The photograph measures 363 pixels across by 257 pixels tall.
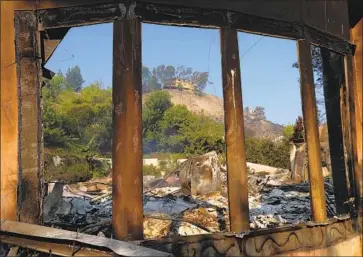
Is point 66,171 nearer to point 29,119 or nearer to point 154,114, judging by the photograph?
point 154,114

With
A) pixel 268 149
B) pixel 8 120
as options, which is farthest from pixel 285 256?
pixel 268 149

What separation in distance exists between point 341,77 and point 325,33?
3.12ft

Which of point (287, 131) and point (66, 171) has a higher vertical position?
point (287, 131)

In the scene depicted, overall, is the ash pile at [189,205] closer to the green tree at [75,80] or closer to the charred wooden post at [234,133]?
the charred wooden post at [234,133]

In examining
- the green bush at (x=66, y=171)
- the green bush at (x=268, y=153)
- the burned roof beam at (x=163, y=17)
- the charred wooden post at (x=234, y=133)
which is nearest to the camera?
the burned roof beam at (x=163, y=17)

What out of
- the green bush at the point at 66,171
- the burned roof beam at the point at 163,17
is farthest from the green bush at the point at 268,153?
the burned roof beam at the point at 163,17

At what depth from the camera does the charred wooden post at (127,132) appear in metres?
4.48

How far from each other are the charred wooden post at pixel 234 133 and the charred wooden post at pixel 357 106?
9.02ft

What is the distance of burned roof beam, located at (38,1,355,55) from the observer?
190 inches

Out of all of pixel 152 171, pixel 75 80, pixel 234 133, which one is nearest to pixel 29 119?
pixel 234 133

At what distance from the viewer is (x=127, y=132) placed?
4574mm

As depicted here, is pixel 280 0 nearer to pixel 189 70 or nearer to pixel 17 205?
pixel 17 205

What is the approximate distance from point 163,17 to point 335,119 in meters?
4.13

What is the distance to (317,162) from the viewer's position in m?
6.04
